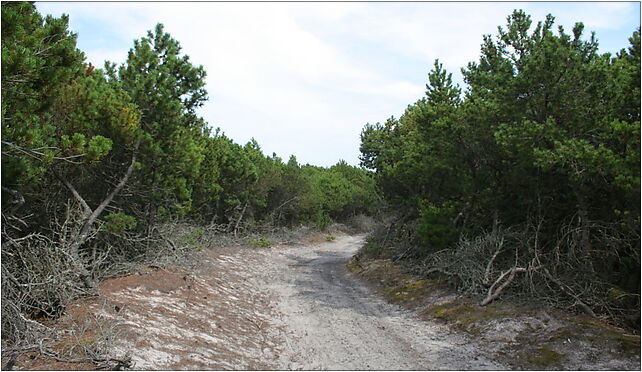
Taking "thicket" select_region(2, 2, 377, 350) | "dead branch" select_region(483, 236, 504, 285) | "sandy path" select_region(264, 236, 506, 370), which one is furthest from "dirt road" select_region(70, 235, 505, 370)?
"dead branch" select_region(483, 236, 504, 285)

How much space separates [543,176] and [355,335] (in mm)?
5735

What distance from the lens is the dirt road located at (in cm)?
676

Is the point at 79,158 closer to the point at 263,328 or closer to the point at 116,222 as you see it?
the point at 116,222

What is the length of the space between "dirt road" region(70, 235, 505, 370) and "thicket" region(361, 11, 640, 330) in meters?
2.54

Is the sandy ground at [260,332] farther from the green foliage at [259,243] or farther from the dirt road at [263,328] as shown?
the green foliage at [259,243]

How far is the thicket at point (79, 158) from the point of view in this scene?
5.82m

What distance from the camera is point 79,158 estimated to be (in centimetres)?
780

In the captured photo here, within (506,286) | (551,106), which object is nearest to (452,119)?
(551,106)

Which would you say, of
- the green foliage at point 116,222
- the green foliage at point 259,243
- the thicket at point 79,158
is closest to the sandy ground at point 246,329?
the thicket at point 79,158

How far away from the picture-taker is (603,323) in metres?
8.03

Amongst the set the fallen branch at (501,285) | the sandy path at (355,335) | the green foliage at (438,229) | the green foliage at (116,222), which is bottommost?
the sandy path at (355,335)

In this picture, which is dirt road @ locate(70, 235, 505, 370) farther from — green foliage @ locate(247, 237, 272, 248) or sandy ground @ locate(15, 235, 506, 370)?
green foliage @ locate(247, 237, 272, 248)

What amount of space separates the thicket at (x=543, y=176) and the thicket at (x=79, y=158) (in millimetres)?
7187

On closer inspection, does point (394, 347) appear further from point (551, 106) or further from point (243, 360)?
point (551, 106)
